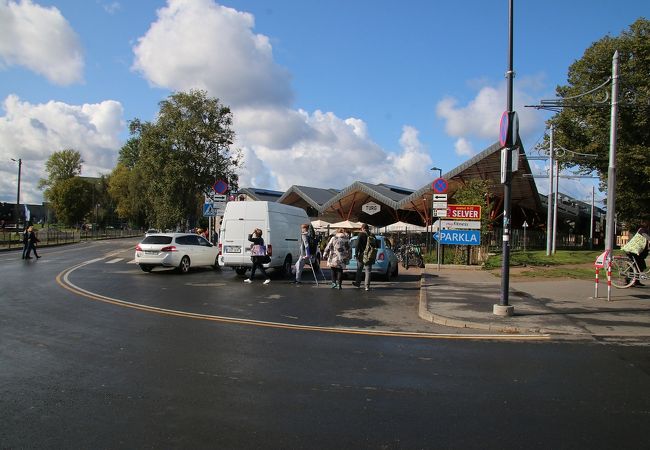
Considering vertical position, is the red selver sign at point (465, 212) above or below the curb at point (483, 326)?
above

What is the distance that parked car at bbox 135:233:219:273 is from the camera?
18359 mm

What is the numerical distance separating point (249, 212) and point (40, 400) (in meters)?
12.4

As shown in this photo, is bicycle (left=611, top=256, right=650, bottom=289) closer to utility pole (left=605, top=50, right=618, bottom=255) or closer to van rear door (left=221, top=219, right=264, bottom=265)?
utility pole (left=605, top=50, right=618, bottom=255)

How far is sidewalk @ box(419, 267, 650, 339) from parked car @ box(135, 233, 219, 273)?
8.66m

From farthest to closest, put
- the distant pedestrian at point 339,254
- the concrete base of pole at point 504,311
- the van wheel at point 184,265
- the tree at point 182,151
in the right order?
the tree at point 182,151, the van wheel at point 184,265, the distant pedestrian at point 339,254, the concrete base of pole at point 504,311

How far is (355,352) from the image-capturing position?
23.1 feet

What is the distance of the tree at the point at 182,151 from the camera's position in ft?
99.6

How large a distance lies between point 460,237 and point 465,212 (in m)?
1.01

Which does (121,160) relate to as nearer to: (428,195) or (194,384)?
(428,195)

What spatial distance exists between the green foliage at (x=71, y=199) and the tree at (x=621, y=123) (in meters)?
73.3

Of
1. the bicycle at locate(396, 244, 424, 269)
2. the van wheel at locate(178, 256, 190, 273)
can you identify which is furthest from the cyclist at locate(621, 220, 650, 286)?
the van wheel at locate(178, 256, 190, 273)

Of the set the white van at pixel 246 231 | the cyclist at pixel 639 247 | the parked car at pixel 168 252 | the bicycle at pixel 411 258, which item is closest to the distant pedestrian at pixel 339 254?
the white van at pixel 246 231

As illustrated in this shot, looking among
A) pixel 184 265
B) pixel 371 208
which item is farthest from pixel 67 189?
pixel 184 265

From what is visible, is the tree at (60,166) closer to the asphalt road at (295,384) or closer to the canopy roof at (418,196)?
the canopy roof at (418,196)
